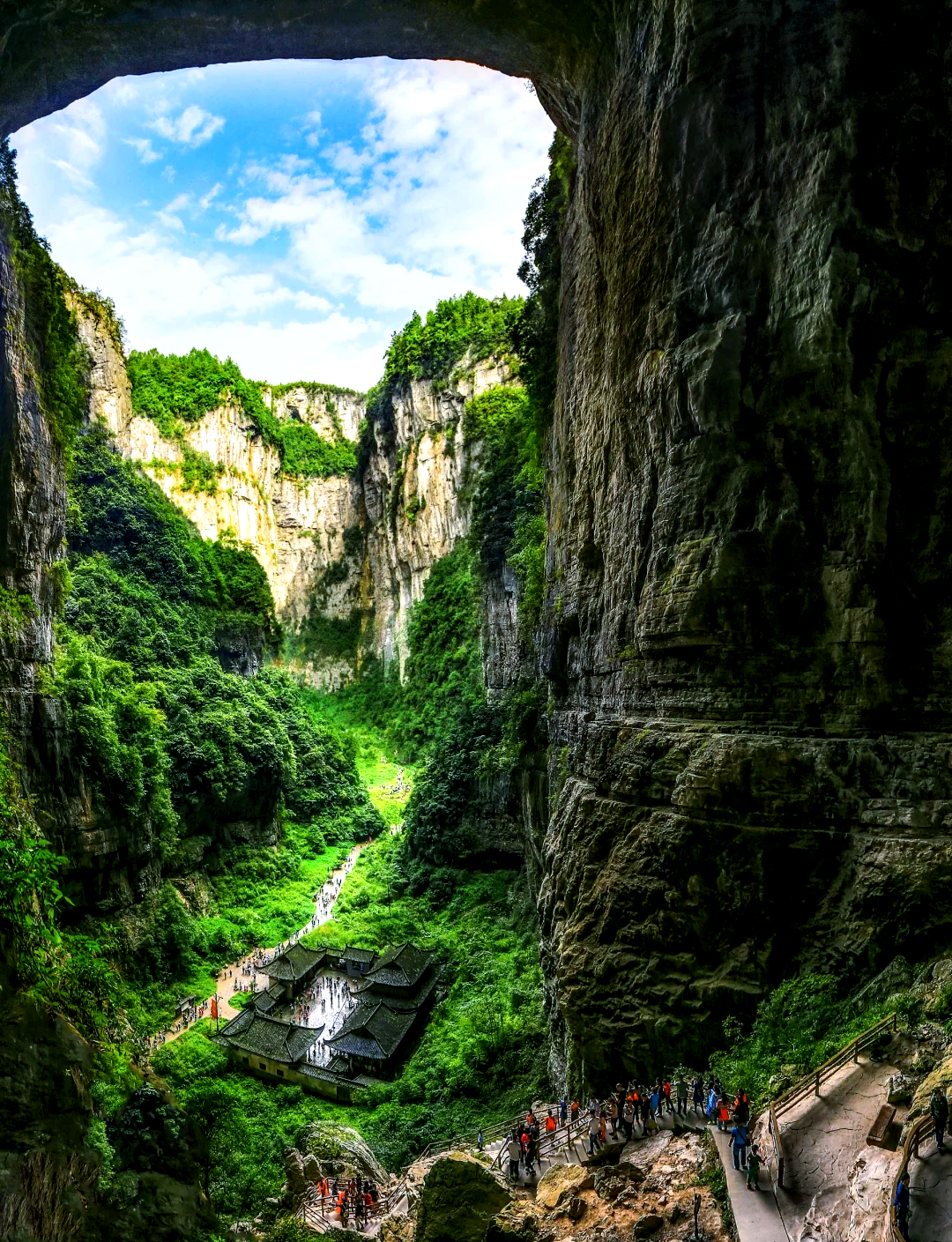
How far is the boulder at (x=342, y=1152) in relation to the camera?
1374 centimetres

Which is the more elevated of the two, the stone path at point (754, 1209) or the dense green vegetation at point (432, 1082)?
the stone path at point (754, 1209)

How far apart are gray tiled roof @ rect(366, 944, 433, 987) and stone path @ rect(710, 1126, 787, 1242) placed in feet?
58.6

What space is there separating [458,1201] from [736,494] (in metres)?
10.6

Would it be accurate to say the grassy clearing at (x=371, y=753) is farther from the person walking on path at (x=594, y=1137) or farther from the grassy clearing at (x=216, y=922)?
the person walking on path at (x=594, y=1137)

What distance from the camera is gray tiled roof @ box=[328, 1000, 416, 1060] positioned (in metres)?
20.1

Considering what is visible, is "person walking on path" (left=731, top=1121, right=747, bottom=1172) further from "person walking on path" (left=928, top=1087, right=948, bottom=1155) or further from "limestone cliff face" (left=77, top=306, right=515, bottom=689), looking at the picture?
"limestone cliff face" (left=77, top=306, right=515, bottom=689)

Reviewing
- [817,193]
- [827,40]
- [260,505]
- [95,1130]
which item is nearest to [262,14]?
[827,40]

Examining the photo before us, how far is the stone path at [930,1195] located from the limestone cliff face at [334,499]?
45266 millimetres

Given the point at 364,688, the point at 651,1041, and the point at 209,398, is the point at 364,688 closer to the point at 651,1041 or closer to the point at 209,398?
the point at 209,398

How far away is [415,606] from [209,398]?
31.9 meters

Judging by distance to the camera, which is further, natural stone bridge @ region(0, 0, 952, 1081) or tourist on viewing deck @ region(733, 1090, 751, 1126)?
natural stone bridge @ region(0, 0, 952, 1081)

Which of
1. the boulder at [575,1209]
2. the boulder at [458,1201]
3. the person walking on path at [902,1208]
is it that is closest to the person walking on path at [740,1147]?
the person walking on path at [902,1208]

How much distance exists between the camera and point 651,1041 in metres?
10.4

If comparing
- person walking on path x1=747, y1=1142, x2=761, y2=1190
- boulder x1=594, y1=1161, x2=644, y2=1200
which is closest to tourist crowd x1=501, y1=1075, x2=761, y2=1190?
boulder x1=594, y1=1161, x2=644, y2=1200
